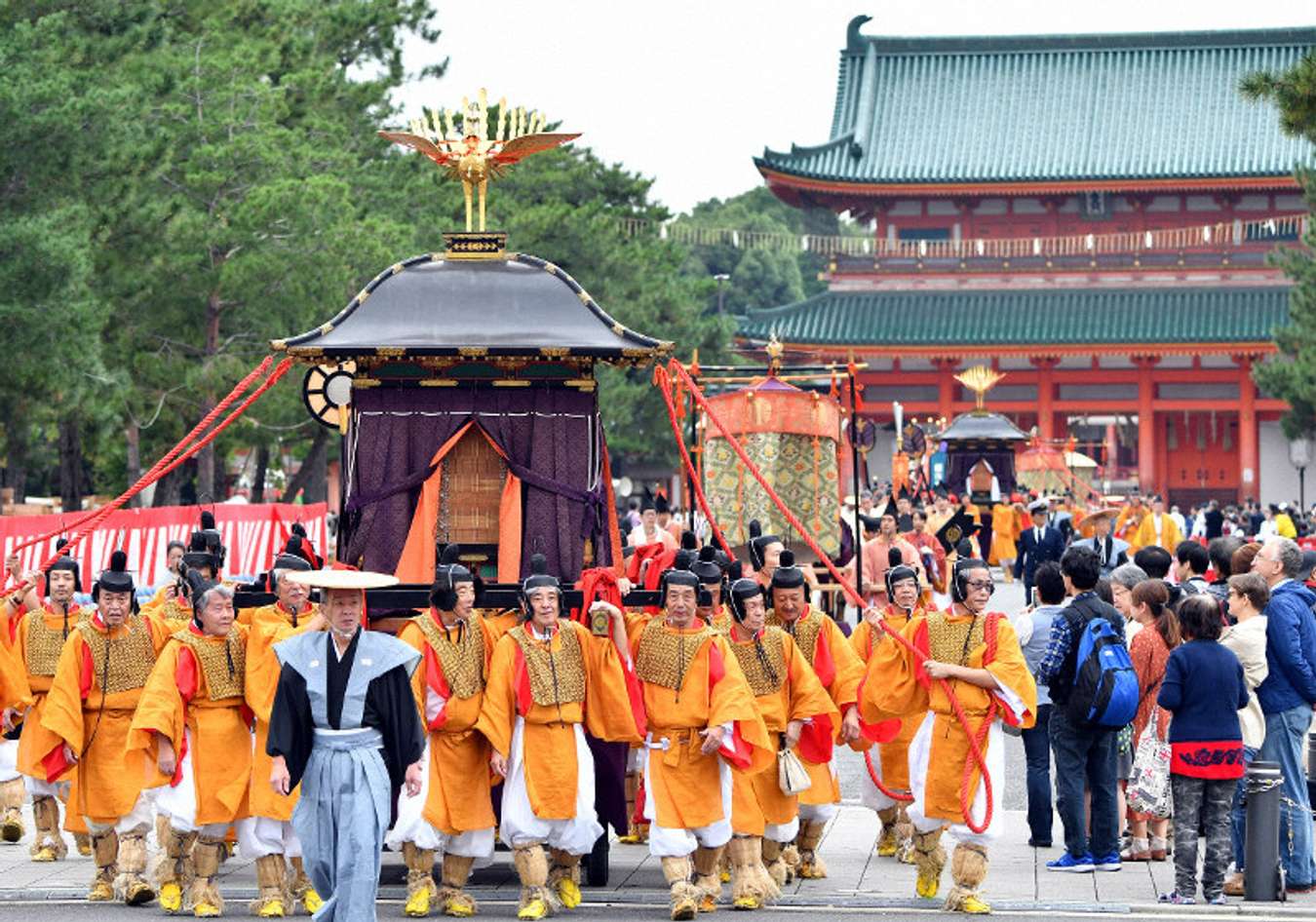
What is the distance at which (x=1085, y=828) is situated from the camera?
38.9 feet

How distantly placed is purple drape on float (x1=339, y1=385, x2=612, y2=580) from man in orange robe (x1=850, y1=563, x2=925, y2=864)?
1.94m

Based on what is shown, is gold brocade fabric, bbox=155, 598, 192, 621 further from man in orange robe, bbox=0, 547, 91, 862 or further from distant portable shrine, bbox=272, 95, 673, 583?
distant portable shrine, bbox=272, 95, 673, 583

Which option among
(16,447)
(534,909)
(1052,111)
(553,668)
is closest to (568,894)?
(534,909)

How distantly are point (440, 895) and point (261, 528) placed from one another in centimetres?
1652

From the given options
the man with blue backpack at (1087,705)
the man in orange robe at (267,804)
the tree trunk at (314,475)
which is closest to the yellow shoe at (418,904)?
the man in orange robe at (267,804)

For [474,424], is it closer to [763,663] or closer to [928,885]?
[763,663]

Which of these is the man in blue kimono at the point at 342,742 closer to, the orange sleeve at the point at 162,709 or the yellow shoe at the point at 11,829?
the orange sleeve at the point at 162,709

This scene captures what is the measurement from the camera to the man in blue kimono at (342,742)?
8.88m

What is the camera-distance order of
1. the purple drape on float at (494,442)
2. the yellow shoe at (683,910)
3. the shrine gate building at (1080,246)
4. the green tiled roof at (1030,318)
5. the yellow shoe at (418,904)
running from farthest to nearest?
the shrine gate building at (1080,246) → the green tiled roof at (1030,318) → the purple drape on float at (494,442) → the yellow shoe at (418,904) → the yellow shoe at (683,910)

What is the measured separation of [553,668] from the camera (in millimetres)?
10711

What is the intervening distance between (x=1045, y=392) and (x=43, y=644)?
41.9 metres

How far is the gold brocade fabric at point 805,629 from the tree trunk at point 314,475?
25224 mm

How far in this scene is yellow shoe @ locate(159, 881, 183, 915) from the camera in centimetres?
1056

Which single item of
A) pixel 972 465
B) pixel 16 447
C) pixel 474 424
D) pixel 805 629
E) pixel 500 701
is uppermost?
pixel 972 465
